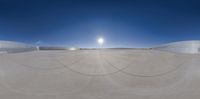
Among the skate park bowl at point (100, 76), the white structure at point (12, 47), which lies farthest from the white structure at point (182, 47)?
the white structure at point (12, 47)

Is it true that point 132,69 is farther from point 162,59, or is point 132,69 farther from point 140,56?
point 162,59

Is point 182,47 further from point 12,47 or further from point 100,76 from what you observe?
point 12,47

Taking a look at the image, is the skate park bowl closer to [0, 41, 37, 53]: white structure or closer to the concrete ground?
the concrete ground

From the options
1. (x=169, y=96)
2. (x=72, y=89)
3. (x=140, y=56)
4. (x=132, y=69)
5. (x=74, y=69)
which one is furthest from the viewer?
(x=140, y=56)

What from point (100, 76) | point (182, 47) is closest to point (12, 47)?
point (100, 76)

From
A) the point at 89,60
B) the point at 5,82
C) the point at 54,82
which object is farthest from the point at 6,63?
the point at 89,60

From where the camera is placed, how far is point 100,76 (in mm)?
4707

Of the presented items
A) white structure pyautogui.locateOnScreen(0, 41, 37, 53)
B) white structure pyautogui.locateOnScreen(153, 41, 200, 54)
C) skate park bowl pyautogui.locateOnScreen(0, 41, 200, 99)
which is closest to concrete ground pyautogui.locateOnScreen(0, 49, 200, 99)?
skate park bowl pyautogui.locateOnScreen(0, 41, 200, 99)

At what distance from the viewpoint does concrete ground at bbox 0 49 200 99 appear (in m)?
3.61

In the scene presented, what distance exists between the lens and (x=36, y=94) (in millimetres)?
3607

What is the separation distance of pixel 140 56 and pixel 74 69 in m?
2.50

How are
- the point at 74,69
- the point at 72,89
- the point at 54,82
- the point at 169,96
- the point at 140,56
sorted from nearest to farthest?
the point at 169,96 < the point at 72,89 < the point at 54,82 < the point at 74,69 < the point at 140,56

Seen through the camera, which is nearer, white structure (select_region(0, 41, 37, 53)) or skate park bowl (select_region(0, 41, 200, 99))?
skate park bowl (select_region(0, 41, 200, 99))

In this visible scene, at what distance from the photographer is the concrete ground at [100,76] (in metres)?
3.61
